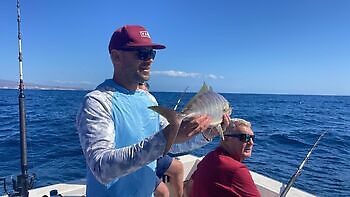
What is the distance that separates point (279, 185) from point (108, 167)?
4460mm

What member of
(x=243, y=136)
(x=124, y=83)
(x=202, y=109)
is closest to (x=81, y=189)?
(x=243, y=136)

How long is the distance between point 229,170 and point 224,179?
0.11 meters

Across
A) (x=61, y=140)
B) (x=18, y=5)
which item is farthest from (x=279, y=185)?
(x=61, y=140)

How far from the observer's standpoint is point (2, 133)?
567 inches

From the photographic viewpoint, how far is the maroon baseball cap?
2.10m

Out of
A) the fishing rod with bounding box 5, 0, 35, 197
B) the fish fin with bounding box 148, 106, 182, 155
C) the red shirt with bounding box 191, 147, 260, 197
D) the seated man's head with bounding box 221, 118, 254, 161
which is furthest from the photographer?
the fishing rod with bounding box 5, 0, 35, 197

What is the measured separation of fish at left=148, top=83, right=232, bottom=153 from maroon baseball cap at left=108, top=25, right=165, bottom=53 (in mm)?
532

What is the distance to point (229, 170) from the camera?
306 cm

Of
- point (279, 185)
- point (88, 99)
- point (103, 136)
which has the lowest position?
point (279, 185)

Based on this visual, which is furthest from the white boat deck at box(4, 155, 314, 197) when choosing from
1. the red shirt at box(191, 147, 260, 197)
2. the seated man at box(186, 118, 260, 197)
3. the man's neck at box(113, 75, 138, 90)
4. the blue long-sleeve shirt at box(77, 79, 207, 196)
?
the man's neck at box(113, 75, 138, 90)

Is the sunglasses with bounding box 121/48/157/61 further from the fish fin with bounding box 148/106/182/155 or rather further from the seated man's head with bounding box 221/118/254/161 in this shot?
the seated man's head with bounding box 221/118/254/161

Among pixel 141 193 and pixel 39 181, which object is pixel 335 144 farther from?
pixel 141 193

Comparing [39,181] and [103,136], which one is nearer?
[103,136]

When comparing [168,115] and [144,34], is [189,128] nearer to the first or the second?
[168,115]
